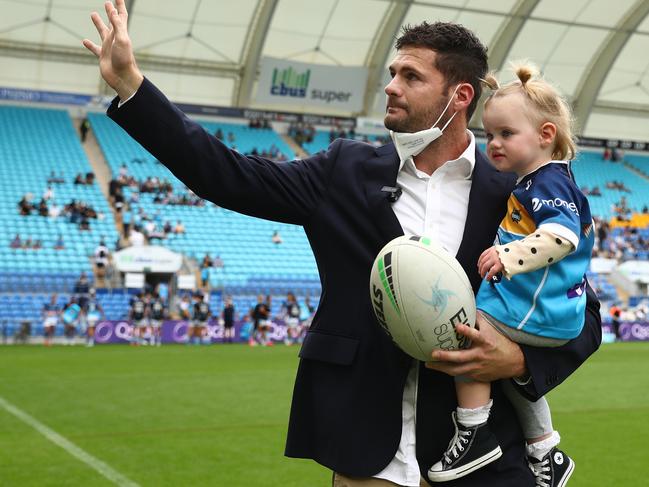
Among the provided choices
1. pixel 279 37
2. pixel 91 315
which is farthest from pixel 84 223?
pixel 279 37

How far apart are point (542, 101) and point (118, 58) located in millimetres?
1476

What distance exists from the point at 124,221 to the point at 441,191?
29.0m

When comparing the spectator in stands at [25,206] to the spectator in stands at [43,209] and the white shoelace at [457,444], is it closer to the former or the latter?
the spectator in stands at [43,209]

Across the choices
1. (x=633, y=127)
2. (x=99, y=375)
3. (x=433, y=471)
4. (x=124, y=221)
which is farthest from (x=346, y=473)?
(x=633, y=127)

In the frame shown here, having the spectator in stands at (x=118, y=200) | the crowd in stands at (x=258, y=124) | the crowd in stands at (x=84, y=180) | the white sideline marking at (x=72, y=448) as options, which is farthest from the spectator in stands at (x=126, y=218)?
the white sideline marking at (x=72, y=448)

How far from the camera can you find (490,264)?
305 centimetres

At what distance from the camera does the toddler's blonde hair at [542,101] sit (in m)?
3.46

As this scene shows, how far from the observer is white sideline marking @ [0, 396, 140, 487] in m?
8.13

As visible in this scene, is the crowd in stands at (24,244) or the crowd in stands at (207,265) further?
the crowd in stands at (207,265)

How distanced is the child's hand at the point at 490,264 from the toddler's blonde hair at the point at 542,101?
0.62m

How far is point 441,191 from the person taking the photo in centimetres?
334

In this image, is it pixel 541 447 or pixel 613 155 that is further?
pixel 613 155

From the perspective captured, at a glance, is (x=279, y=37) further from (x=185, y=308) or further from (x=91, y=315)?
(x=91, y=315)

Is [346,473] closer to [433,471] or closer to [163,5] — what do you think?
Answer: [433,471]
